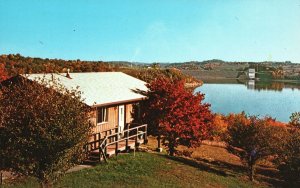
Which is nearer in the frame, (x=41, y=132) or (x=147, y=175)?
(x=41, y=132)

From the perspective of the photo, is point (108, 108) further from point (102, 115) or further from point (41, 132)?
point (41, 132)

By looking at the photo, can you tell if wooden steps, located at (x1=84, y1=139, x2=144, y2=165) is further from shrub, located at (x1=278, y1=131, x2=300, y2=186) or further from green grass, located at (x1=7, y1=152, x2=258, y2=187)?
shrub, located at (x1=278, y1=131, x2=300, y2=186)

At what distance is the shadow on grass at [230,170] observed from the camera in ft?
83.4

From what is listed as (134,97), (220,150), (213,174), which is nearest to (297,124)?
(220,150)

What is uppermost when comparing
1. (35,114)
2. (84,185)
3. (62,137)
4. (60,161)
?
(35,114)

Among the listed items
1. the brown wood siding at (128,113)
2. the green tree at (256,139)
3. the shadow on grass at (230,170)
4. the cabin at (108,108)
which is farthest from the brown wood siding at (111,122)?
the green tree at (256,139)

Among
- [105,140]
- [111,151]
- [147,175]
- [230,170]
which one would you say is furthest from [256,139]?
[105,140]

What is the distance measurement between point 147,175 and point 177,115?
643cm

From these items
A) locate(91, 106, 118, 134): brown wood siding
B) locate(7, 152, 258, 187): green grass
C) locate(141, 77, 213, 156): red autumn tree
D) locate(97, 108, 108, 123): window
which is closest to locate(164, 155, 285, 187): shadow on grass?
locate(7, 152, 258, 187): green grass

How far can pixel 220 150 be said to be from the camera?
37062 millimetres

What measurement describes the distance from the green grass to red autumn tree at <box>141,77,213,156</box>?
184cm

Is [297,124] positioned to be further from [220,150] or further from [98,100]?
[98,100]

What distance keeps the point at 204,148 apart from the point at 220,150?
167cm

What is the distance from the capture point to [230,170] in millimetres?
27344
